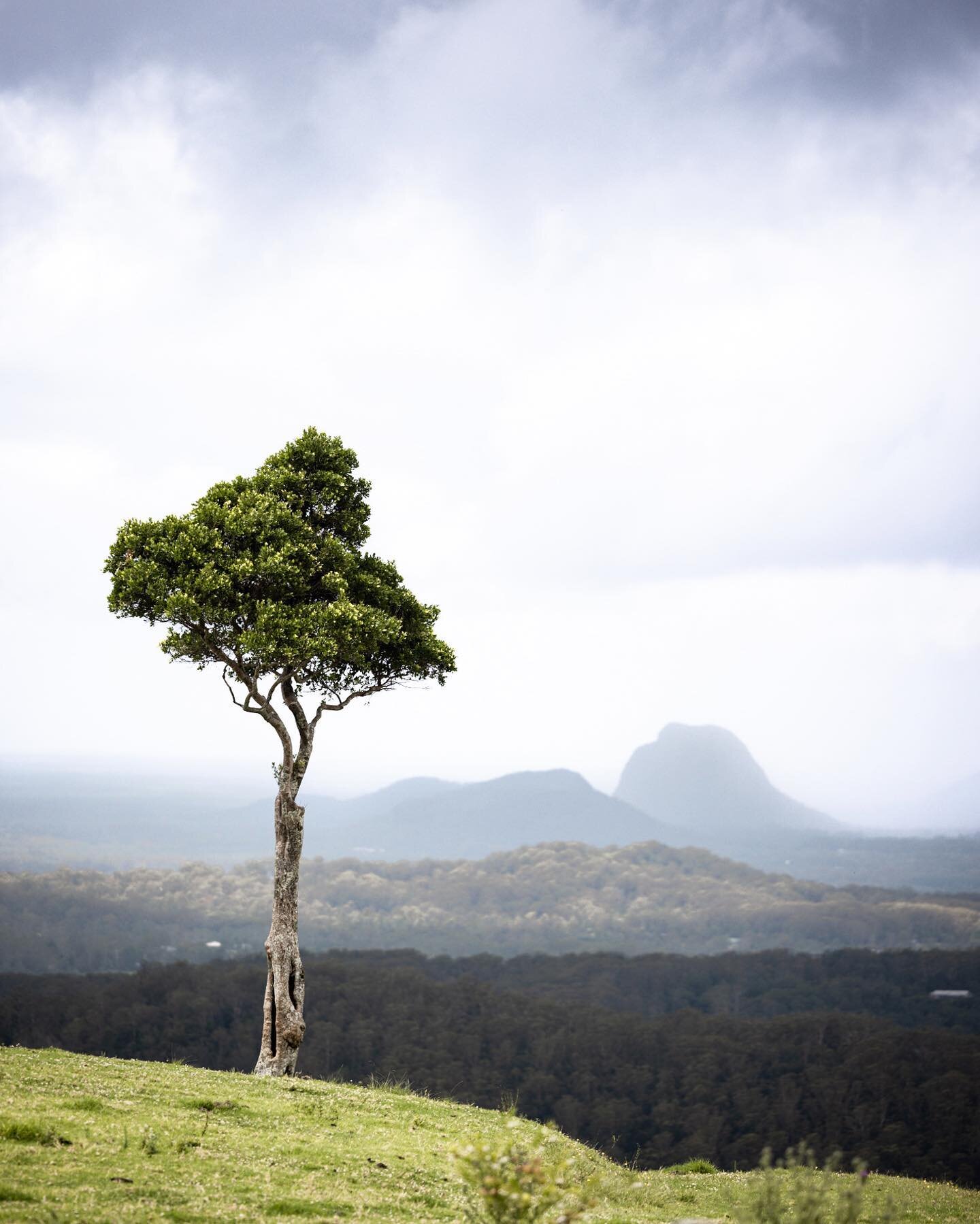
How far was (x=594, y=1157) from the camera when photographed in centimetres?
2092

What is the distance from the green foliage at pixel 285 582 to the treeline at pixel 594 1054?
391 feet

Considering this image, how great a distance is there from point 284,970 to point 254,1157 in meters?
9.51

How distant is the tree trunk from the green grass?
131 centimetres

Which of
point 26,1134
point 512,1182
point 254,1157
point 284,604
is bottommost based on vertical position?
point 254,1157

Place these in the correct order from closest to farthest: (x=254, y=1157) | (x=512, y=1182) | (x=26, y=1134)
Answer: (x=512, y=1182) → (x=26, y=1134) → (x=254, y=1157)

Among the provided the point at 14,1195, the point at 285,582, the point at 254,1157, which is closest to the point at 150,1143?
the point at 254,1157

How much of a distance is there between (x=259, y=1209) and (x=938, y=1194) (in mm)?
20135

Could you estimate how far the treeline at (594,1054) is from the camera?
5059 inches

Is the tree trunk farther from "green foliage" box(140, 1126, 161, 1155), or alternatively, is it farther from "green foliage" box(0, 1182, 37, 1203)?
"green foliage" box(0, 1182, 37, 1203)

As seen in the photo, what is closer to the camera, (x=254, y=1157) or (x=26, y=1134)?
(x=26, y=1134)

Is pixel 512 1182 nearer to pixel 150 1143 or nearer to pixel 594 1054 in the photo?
pixel 150 1143

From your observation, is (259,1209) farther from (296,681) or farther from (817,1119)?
(817,1119)

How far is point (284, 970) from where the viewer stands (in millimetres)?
22953

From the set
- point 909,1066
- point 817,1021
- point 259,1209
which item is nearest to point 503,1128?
point 259,1209
